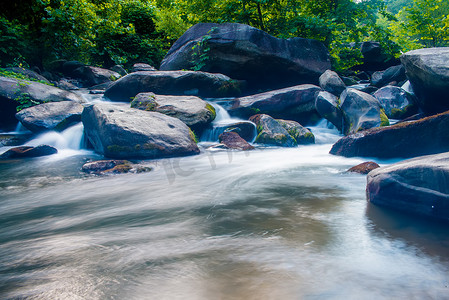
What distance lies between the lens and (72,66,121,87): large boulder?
47.2ft

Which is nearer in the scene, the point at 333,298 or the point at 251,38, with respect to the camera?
the point at 333,298

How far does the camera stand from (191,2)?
13.9 meters

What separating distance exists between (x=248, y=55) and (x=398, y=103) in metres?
5.48

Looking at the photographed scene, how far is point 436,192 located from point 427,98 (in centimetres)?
548

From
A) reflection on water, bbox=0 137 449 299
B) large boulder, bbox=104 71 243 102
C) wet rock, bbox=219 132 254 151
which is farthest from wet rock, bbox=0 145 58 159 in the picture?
wet rock, bbox=219 132 254 151

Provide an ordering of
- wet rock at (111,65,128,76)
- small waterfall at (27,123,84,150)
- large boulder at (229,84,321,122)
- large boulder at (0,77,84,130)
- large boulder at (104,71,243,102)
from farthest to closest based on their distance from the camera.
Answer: wet rock at (111,65,128,76) < large boulder at (104,71,243,102) < large boulder at (229,84,321,122) < large boulder at (0,77,84,130) < small waterfall at (27,123,84,150)

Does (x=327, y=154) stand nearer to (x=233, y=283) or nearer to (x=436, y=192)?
(x=436, y=192)

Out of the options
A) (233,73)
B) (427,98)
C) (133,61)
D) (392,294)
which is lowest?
(392,294)

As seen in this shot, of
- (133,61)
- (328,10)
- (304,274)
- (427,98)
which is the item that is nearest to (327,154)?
(427,98)

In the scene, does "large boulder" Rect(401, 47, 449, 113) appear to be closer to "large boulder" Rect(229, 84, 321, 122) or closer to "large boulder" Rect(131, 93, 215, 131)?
"large boulder" Rect(229, 84, 321, 122)

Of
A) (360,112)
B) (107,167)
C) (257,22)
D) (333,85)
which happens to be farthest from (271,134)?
(257,22)

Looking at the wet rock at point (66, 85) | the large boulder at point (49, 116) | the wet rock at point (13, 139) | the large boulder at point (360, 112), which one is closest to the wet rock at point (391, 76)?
the large boulder at point (360, 112)

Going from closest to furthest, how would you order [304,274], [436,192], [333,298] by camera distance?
[333,298]
[304,274]
[436,192]

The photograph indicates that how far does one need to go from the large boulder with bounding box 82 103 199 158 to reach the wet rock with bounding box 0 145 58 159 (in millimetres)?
1095
